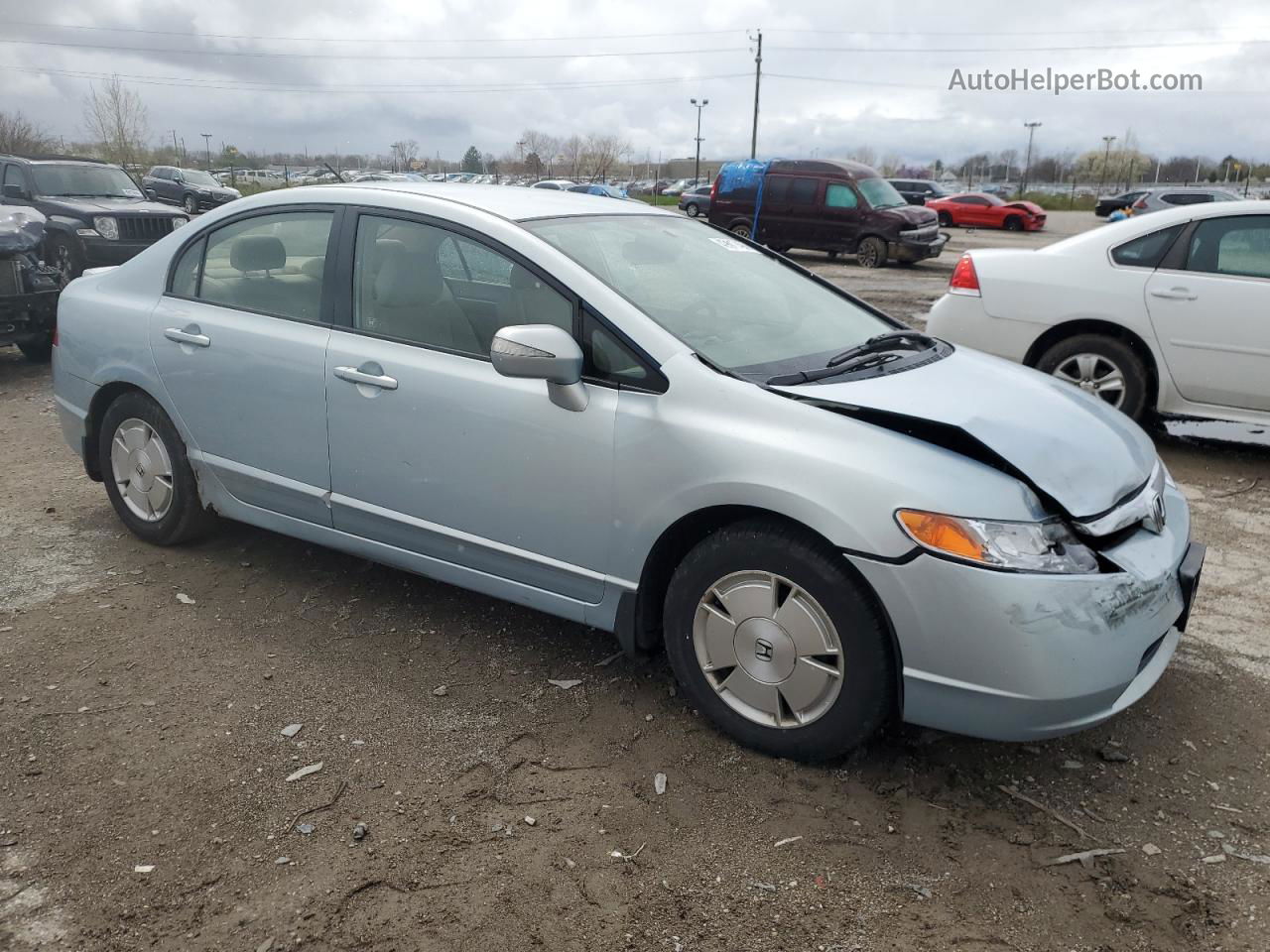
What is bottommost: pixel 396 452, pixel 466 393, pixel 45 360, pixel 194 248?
pixel 45 360

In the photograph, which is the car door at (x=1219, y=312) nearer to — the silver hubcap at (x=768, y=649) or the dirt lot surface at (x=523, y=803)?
the dirt lot surface at (x=523, y=803)

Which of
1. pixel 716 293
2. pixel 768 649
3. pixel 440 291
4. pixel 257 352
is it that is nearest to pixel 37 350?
pixel 257 352

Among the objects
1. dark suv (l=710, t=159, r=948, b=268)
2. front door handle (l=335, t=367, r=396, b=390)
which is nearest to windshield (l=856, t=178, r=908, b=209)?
dark suv (l=710, t=159, r=948, b=268)

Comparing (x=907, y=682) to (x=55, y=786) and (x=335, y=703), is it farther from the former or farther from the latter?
(x=55, y=786)

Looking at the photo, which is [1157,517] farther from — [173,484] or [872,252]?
[872,252]

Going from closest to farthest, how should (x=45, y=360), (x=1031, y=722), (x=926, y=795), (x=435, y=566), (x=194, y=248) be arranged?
(x=1031, y=722)
(x=926, y=795)
(x=435, y=566)
(x=194, y=248)
(x=45, y=360)

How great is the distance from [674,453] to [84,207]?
12.0 metres

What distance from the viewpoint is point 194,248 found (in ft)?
13.8

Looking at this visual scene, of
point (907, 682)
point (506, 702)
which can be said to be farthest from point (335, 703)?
point (907, 682)

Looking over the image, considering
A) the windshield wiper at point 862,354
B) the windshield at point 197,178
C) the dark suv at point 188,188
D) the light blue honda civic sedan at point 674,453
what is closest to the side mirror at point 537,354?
the light blue honda civic sedan at point 674,453

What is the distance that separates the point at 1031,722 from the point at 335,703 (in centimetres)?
209

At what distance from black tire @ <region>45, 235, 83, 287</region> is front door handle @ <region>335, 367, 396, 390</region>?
368 inches

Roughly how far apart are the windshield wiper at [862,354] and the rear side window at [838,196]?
17.5 metres

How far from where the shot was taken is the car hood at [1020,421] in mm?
2729
